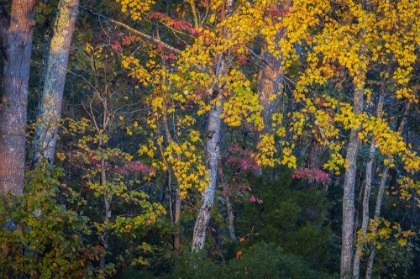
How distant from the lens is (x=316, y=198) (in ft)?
47.3

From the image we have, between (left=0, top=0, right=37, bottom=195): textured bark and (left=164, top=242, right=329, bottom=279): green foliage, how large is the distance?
10.5ft

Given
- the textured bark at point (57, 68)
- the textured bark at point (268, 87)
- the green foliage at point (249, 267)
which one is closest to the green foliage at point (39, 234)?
the green foliage at point (249, 267)

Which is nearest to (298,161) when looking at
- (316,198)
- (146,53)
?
(316,198)

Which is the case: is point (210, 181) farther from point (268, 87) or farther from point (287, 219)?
point (268, 87)

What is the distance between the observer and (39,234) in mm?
8883

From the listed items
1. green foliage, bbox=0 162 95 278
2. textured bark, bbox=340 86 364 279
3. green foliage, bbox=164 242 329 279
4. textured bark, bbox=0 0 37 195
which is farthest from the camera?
textured bark, bbox=340 86 364 279

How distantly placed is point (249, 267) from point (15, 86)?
5.17 m

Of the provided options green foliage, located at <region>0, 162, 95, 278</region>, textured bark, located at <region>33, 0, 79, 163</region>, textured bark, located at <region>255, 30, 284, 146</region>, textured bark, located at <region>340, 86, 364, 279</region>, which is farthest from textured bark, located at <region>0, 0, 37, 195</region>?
textured bark, located at <region>340, 86, 364, 279</region>

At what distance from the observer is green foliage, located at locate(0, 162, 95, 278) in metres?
8.77

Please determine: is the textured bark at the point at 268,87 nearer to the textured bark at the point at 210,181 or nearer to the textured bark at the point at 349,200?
the textured bark at the point at 349,200

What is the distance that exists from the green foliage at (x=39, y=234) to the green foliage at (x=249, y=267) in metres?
2.36

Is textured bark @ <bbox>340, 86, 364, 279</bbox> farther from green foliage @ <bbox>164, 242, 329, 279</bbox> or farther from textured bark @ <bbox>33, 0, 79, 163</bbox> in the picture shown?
textured bark @ <bbox>33, 0, 79, 163</bbox>

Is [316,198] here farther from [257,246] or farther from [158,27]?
[158,27]

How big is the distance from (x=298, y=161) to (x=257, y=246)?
438cm
